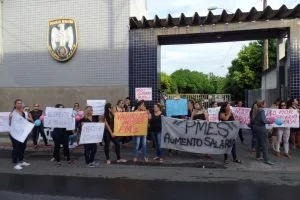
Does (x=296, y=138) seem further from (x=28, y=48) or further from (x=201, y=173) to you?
(x=28, y=48)

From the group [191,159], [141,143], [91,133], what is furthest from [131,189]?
[191,159]

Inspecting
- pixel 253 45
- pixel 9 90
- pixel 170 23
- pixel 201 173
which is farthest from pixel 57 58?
pixel 253 45

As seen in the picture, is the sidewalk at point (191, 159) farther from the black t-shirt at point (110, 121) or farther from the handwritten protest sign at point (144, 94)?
the handwritten protest sign at point (144, 94)

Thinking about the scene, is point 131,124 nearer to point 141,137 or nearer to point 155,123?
point 141,137

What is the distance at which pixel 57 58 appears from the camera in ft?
54.6

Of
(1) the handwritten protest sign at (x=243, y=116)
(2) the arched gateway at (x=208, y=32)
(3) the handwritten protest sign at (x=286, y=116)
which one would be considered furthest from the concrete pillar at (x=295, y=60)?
(3) the handwritten protest sign at (x=286, y=116)

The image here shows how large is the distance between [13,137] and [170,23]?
7.05 meters

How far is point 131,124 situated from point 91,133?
136cm

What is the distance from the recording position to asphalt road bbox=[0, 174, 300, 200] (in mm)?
A: 7791

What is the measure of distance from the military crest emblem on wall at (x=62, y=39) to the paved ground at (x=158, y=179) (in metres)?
5.17

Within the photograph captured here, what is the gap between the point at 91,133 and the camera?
11039 mm

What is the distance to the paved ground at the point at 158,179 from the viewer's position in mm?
7984

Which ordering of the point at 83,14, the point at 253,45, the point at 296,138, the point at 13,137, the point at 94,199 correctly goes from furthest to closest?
the point at 253,45
the point at 83,14
the point at 296,138
the point at 13,137
the point at 94,199

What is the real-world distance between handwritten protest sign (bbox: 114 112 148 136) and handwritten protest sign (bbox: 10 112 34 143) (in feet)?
7.71
